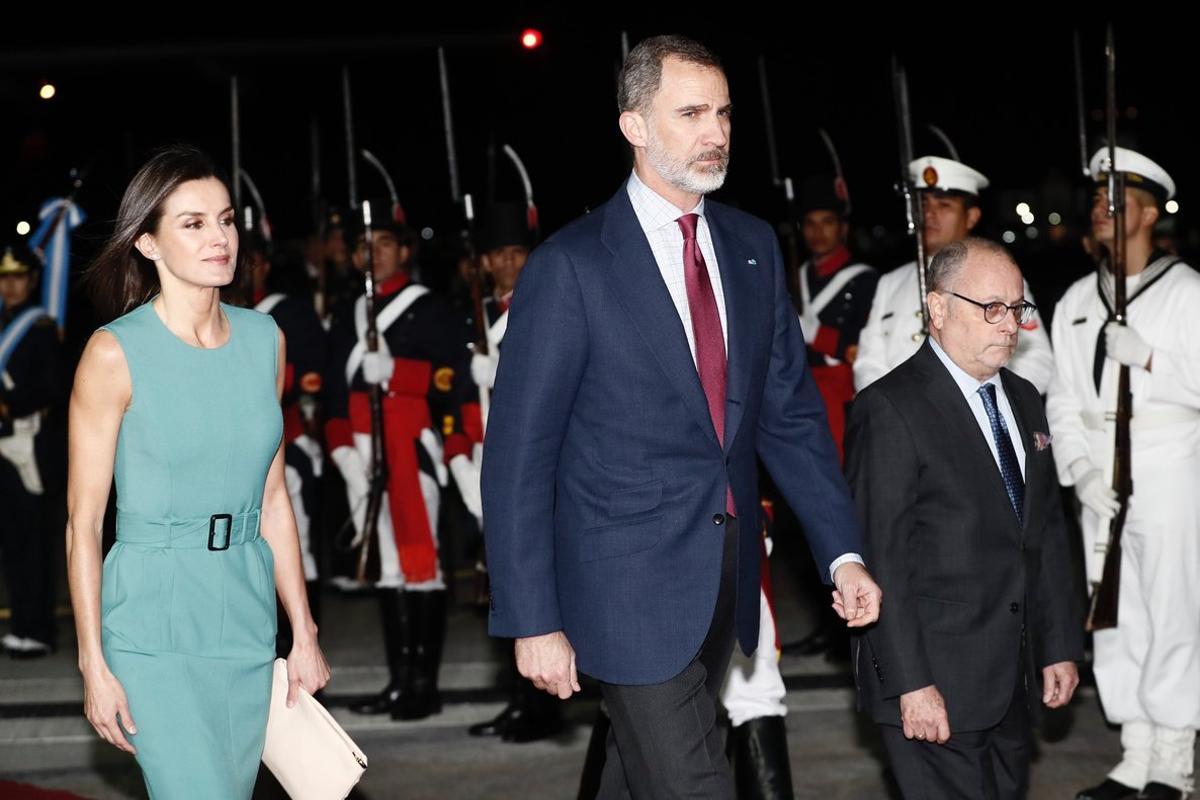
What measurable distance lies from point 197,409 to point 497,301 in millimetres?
3489

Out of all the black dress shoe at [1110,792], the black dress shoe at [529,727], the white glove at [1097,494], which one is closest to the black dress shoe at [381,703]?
the black dress shoe at [529,727]

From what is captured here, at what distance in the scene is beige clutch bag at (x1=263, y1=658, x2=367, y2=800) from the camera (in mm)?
3482

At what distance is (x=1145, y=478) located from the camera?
5547 millimetres

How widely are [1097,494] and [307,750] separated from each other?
298cm

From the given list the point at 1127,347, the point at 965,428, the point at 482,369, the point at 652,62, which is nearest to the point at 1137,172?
the point at 1127,347

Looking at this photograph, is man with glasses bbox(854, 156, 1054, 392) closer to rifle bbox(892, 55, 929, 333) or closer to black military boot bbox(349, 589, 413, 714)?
rifle bbox(892, 55, 929, 333)

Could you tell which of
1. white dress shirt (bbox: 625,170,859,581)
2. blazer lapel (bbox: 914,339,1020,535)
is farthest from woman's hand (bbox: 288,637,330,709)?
blazer lapel (bbox: 914,339,1020,535)

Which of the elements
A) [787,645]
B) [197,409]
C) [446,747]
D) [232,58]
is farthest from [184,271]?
[232,58]

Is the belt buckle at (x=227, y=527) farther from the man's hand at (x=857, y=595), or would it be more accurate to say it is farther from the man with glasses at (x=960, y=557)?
the man with glasses at (x=960, y=557)

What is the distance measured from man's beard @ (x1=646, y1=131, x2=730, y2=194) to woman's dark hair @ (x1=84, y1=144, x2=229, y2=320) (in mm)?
957

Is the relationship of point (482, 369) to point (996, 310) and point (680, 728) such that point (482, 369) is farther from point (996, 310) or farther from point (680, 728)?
point (680, 728)

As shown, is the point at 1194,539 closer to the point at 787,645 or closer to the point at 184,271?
the point at 787,645

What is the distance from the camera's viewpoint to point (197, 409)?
11.5ft

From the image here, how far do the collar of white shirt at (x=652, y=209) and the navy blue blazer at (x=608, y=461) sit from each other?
35 millimetres
